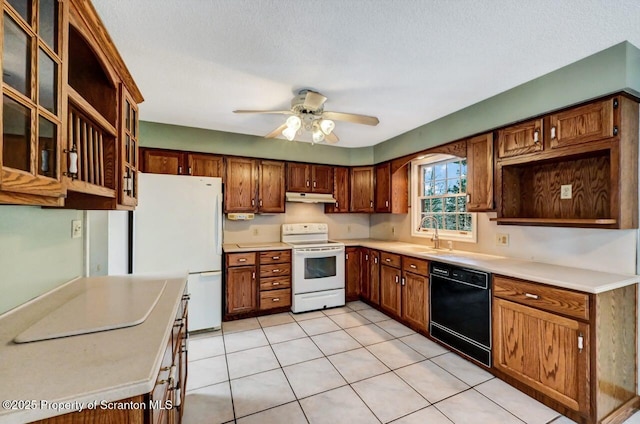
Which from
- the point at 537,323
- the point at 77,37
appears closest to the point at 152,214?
the point at 77,37

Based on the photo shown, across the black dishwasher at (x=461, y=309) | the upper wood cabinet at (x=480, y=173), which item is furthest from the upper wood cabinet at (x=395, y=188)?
the black dishwasher at (x=461, y=309)

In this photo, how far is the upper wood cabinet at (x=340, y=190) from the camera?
4.39 m

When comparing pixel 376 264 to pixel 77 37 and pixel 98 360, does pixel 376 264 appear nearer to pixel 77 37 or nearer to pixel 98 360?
pixel 98 360

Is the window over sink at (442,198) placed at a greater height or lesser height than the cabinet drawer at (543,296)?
greater

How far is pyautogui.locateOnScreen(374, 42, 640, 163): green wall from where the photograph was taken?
178 cm

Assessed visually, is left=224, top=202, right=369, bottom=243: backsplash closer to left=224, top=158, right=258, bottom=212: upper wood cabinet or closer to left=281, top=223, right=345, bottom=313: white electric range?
left=281, top=223, right=345, bottom=313: white electric range

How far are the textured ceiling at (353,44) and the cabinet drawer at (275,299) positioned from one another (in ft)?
7.64

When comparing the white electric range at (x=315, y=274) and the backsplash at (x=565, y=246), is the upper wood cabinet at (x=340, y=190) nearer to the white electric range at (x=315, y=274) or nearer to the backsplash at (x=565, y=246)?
the white electric range at (x=315, y=274)

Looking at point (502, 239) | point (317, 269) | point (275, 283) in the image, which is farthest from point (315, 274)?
point (502, 239)

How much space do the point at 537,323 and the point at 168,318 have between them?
2.38 metres

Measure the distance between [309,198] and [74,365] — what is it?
134 inches

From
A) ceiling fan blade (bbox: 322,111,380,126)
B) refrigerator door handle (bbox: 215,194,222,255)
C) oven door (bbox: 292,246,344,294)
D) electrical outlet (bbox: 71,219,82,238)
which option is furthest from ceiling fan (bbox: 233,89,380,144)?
oven door (bbox: 292,246,344,294)

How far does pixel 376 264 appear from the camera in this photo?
3822mm

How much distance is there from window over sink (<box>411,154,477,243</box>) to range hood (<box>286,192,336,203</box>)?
4.13 feet
